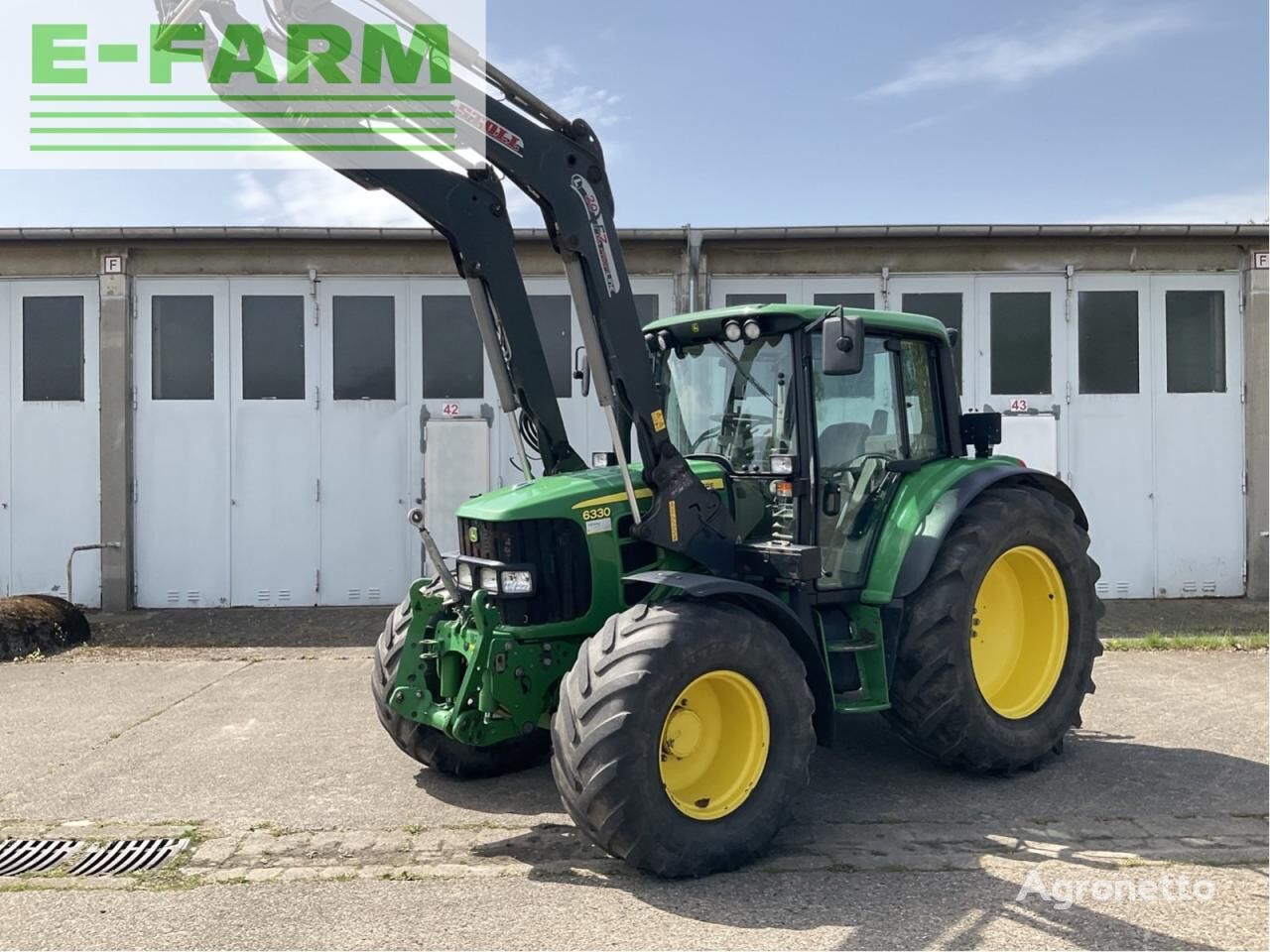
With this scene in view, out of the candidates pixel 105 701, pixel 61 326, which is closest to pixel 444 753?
pixel 105 701

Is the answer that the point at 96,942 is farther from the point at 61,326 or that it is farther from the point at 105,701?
the point at 61,326

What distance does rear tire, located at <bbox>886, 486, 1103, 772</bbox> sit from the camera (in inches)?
193

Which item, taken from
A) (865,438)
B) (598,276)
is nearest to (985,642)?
(865,438)

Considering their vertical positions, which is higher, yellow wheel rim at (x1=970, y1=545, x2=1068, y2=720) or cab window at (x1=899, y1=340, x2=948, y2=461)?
cab window at (x1=899, y1=340, x2=948, y2=461)

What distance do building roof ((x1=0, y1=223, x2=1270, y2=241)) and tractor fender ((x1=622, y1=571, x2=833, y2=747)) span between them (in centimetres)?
704

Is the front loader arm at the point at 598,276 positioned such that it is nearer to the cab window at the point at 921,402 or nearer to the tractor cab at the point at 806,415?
the tractor cab at the point at 806,415

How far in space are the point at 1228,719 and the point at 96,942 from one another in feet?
20.5

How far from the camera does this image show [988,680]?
547 centimetres

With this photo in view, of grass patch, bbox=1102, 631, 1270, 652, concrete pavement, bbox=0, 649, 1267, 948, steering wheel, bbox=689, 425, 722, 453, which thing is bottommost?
concrete pavement, bbox=0, 649, 1267, 948

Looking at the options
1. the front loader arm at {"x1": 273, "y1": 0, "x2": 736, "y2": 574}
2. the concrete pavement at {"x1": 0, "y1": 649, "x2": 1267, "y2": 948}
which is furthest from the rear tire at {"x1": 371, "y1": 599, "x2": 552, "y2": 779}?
the front loader arm at {"x1": 273, "y1": 0, "x2": 736, "y2": 574}

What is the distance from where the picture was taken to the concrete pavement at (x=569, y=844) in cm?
350

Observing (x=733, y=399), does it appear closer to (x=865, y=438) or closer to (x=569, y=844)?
(x=865, y=438)

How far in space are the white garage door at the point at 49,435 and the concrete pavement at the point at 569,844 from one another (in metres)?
5.05

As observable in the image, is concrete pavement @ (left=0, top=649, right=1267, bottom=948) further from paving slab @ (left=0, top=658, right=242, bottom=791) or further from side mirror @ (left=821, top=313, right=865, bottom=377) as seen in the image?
side mirror @ (left=821, top=313, right=865, bottom=377)
